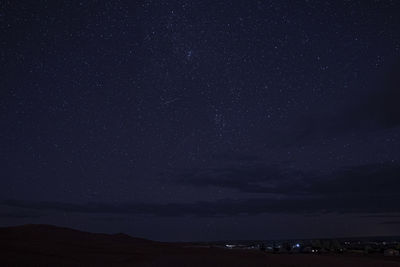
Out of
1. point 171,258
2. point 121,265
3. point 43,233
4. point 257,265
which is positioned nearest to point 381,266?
point 257,265

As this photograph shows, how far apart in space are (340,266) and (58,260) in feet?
48.9

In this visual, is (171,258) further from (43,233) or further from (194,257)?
(43,233)

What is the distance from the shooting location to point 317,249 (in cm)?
4662

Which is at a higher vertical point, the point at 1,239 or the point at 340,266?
the point at 1,239

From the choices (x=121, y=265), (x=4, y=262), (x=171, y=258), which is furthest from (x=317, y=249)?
(x=4, y=262)

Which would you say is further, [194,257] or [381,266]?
[381,266]

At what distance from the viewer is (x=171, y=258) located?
1980 centimetres

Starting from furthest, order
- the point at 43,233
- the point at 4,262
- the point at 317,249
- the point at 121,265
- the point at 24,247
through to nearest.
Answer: the point at 317,249 < the point at 43,233 < the point at 24,247 < the point at 121,265 < the point at 4,262

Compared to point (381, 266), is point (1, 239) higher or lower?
higher

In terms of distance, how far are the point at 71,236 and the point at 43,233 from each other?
2354 millimetres

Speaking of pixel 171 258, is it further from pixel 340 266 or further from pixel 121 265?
pixel 340 266

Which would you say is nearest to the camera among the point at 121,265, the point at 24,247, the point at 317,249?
the point at 121,265

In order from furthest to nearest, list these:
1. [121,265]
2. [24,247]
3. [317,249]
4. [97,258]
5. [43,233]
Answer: [317,249] → [43,233] → [24,247] → [97,258] → [121,265]

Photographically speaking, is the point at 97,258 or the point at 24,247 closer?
the point at 97,258
